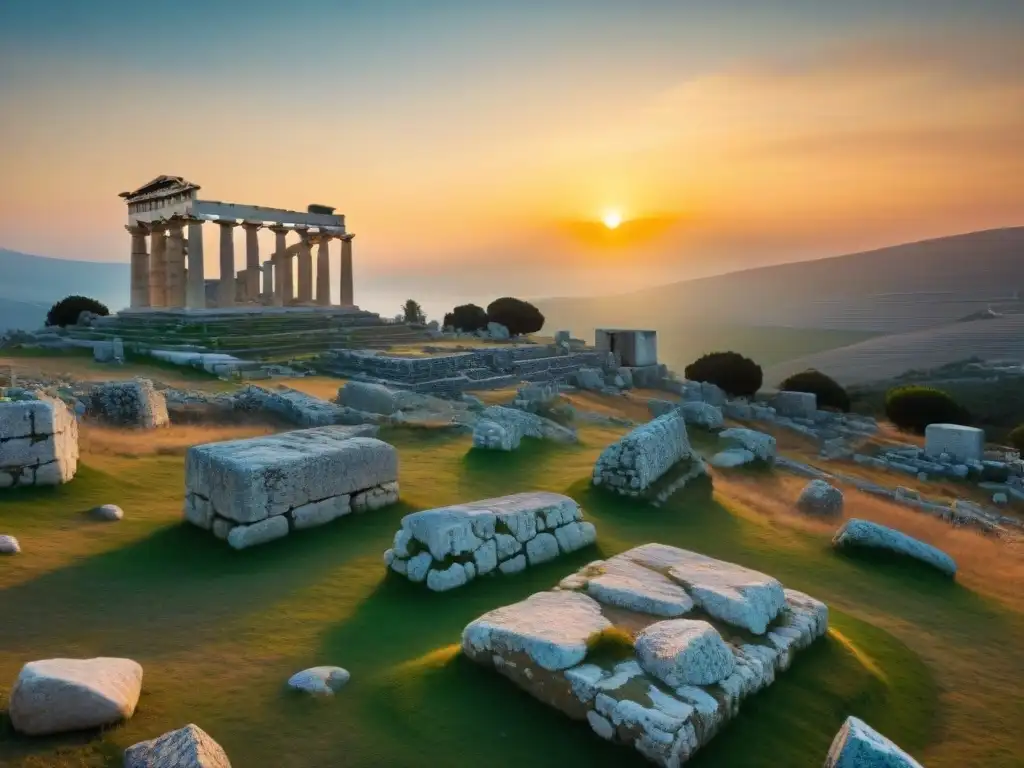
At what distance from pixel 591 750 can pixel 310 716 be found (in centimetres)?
168

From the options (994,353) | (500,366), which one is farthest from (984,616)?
(994,353)

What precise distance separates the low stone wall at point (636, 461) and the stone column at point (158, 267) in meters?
29.5

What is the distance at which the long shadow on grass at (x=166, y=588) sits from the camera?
198 inches

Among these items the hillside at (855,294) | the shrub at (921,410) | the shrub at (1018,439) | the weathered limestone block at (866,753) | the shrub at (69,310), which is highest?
the hillside at (855,294)

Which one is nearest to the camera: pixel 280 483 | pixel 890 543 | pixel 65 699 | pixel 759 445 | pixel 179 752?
pixel 179 752

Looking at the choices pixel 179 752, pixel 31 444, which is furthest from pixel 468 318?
pixel 179 752

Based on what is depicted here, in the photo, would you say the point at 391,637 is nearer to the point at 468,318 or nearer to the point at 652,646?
the point at 652,646

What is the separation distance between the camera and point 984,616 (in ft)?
23.3

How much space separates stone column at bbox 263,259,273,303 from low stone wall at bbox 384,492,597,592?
34207 millimetres

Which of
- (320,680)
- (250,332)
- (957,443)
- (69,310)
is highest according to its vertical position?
(69,310)

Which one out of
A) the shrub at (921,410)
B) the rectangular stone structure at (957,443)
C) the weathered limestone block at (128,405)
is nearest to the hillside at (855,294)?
the shrub at (921,410)

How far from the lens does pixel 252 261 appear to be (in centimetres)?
3391

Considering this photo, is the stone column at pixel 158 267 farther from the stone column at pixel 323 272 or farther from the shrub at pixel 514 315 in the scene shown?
the shrub at pixel 514 315

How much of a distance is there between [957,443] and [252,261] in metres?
31.2
